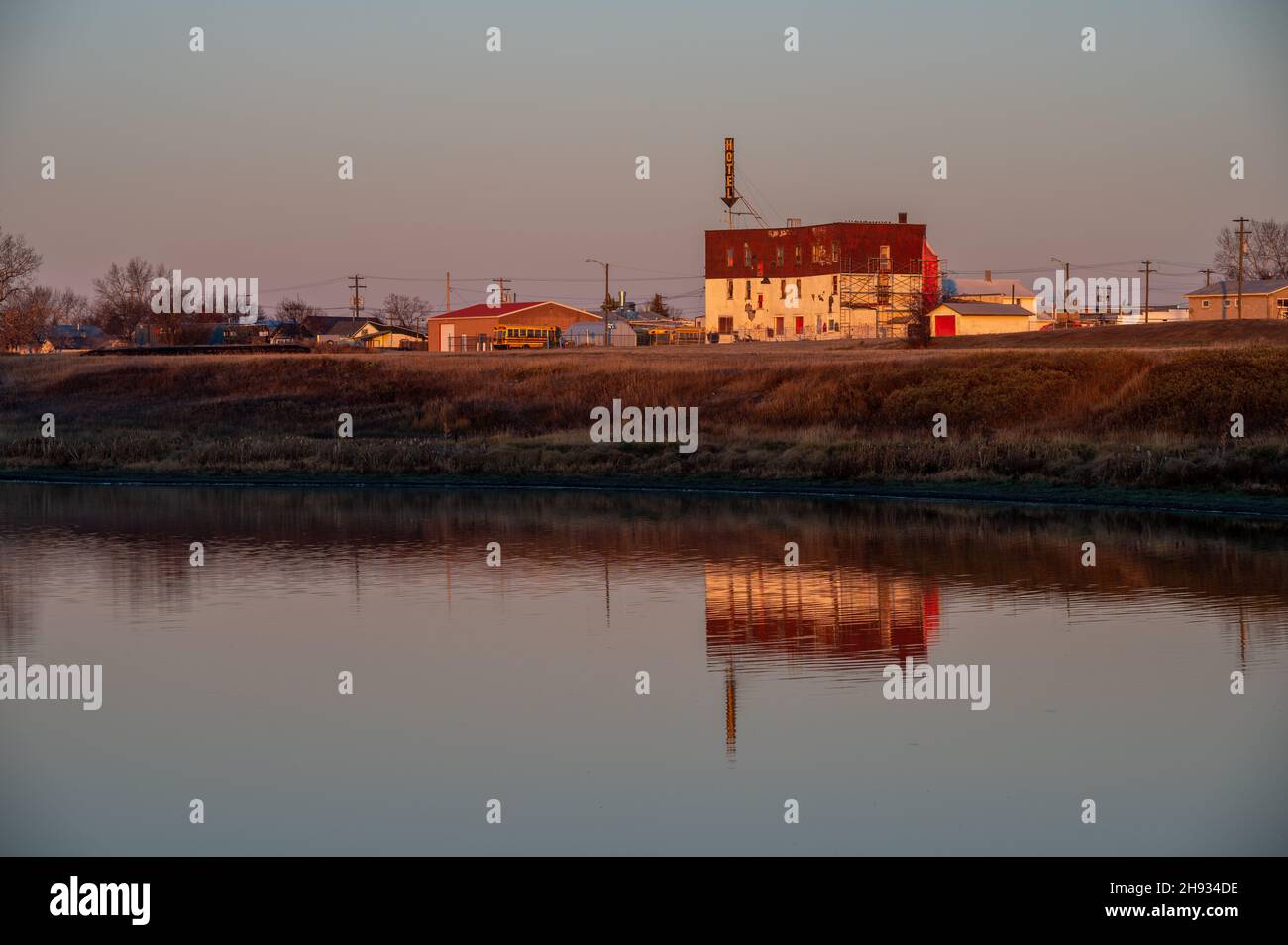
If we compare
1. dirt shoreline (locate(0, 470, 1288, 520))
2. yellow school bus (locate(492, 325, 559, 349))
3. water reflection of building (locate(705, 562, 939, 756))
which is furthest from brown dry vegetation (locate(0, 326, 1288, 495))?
yellow school bus (locate(492, 325, 559, 349))

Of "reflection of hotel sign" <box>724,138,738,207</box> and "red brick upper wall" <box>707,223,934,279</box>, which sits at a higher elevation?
"reflection of hotel sign" <box>724,138,738,207</box>

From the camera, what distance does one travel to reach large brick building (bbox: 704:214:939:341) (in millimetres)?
112812

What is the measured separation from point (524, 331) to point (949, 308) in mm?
32741

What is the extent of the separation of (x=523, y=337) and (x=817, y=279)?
71.3 ft

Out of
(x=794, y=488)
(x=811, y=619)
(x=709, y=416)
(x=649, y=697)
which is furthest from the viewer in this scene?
(x=709, y=416)

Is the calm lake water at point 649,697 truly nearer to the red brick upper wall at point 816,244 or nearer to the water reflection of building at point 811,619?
the water reflection of building at point 811,619

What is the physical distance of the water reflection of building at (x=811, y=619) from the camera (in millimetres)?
18141

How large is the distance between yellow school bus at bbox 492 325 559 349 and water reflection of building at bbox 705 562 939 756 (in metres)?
93.3

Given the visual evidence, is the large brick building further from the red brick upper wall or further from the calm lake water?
the calm lake water

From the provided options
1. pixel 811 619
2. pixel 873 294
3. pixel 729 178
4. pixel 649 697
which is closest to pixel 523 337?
pixel 729 178

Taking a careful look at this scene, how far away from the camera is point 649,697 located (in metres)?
16.5

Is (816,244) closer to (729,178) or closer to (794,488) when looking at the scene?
(729,178)

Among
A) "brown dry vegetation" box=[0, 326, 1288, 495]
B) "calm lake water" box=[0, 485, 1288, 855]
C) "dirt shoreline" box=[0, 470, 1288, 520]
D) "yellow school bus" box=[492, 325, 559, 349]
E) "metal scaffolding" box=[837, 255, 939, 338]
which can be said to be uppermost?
"metal scaffolding" box=[837, 255, 939, 338]
